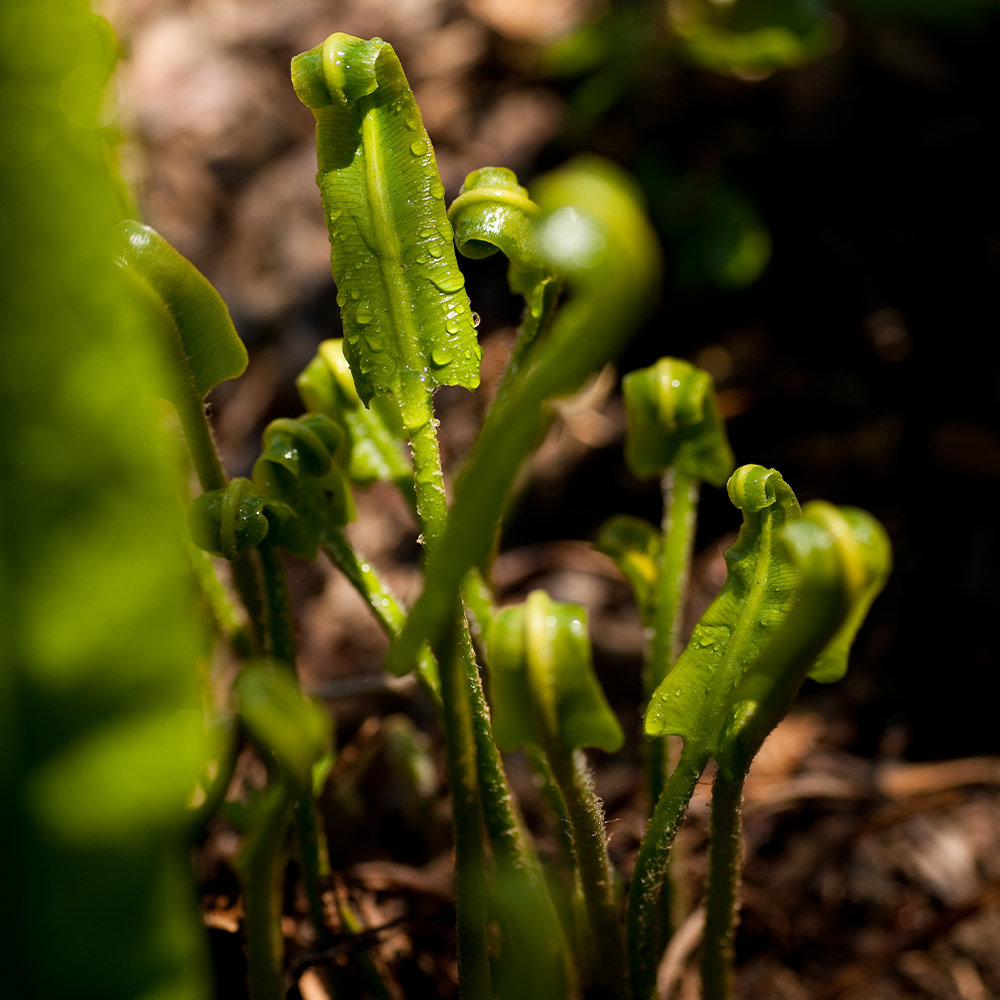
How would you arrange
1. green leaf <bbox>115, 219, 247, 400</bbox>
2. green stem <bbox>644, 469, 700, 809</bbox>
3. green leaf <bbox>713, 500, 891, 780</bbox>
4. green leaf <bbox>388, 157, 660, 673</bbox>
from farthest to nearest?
green stem <bbox>644, 469, 700, 809</bbox>, green leaf <bbox>115, 219, 247, 400</bbox>, green leaf <bbox>713, 500, 891, 780</bbox>, green leaf <bbox>388, 157, 660, 673</bbox>

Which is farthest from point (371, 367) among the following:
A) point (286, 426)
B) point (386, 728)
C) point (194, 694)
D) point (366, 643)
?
point (366, 643)

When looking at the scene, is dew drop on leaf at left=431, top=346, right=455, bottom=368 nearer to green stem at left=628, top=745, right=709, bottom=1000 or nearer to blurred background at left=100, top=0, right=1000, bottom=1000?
green stem at left=628, top=745, right=709, bottom=1000

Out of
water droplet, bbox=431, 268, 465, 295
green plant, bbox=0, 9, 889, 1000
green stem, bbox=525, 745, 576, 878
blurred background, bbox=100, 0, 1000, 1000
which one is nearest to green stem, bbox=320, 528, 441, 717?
green plant, bbox=0, 9, 889, 1000

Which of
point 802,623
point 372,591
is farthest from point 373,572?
point 802,623

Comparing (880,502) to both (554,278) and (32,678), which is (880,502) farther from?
(32,678)

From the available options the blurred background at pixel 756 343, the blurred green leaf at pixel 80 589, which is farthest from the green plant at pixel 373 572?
the blurred background at pixel 756 343

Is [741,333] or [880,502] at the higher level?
[741,333]
